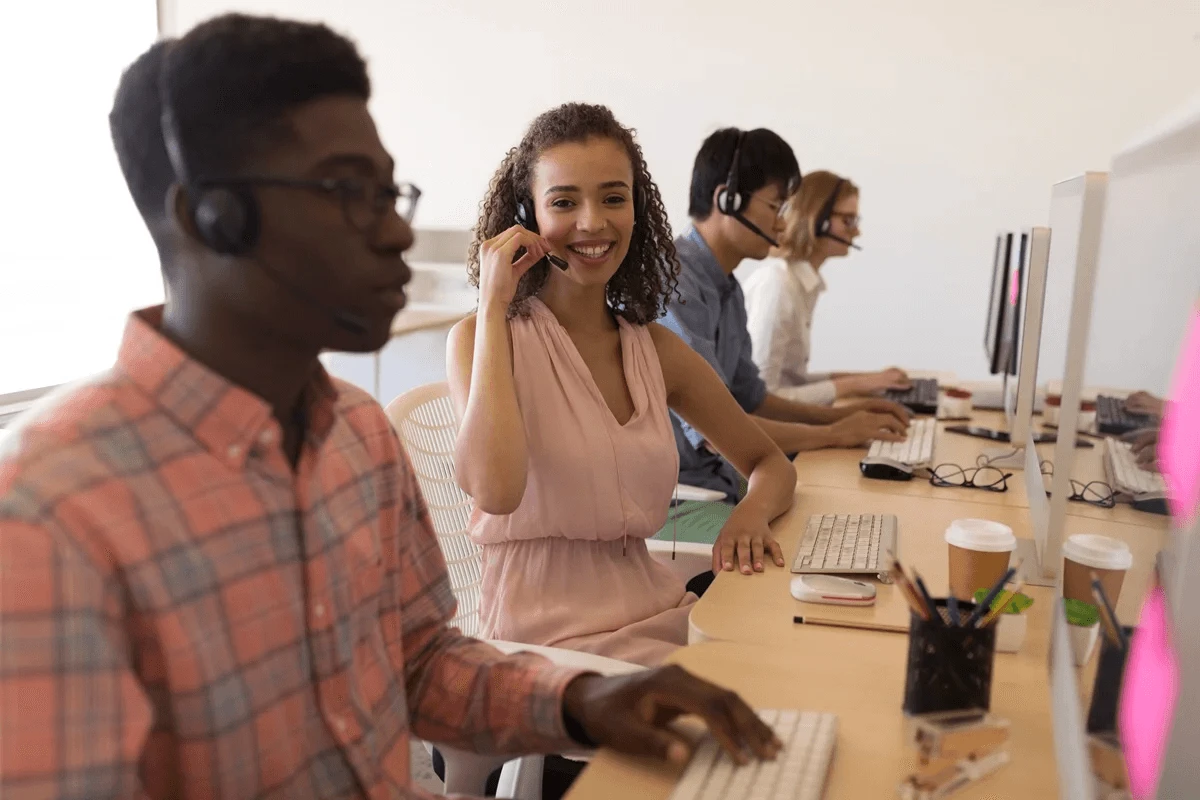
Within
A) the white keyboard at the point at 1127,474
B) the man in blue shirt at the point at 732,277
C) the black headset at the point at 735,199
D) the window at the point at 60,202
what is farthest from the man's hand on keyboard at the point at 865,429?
the window at the point at 60,202

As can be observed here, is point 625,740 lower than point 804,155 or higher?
lower

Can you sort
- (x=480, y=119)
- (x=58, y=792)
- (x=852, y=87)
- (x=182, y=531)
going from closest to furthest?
(x=58, y=792) → (x=182, y=531) → (x=852, y=87) → (x=480, y=119)

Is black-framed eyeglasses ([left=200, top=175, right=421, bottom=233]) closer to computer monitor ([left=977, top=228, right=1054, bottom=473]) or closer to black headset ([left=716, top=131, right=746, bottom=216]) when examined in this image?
computer monitor ([left=977, top=228, right=1054, bottom=473])

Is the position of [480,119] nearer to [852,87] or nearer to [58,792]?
[852,87]

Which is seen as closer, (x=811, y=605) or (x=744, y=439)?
(x=811, y=605)

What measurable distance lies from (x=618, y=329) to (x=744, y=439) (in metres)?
0.28

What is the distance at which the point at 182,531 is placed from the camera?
0.74 metres

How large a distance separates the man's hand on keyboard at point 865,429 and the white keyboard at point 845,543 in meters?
0.60

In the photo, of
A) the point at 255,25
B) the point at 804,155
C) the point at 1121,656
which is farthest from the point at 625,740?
the point at 804,155

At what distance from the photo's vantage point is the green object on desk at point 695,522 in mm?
2031

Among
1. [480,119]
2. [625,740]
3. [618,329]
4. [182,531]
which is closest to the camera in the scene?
[182,531]

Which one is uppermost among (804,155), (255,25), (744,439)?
(804,155)

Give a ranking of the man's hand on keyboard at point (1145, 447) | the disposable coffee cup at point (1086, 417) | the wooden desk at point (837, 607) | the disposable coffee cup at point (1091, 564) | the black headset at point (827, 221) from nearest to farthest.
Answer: the man's hand on keyboard at point (1145, 447) < the disposable coffee cup at point (1091, 564) < the disposable coffee cup at point (1086, 417) < the wooden desk at point (837, 607) < the black headset at point (827, 221)

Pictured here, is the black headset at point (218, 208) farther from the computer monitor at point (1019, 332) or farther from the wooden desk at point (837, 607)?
the computer monitor at point (1019, 332)
